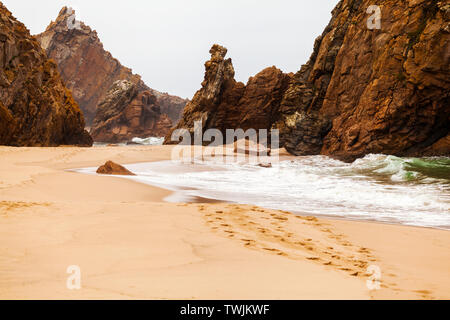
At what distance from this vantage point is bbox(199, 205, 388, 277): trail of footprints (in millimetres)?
3096

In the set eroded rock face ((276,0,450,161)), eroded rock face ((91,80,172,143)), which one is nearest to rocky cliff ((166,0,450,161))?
eroded rock face ((276,0,450,161))

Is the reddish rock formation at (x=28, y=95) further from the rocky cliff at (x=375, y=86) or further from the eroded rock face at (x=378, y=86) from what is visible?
the eroded rock face at (x=378, y=86)

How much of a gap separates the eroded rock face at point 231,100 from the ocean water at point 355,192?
18.0 metres

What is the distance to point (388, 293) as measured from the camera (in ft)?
6.88

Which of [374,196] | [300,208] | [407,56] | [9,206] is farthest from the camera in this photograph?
[407,56]

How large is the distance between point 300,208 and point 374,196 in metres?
2.56

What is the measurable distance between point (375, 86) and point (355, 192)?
1116cm

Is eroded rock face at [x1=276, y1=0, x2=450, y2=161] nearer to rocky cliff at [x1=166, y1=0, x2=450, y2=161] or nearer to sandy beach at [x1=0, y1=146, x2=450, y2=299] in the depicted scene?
rocky cliff at [x1=166, y1=0, x2=450, y2=161]

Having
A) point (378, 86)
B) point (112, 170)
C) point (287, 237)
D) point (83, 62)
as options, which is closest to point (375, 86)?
point (378, 86)

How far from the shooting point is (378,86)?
57.3 ft

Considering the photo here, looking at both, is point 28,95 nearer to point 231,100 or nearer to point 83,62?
point 231,100

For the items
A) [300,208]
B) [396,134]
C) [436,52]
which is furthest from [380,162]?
[300,208]

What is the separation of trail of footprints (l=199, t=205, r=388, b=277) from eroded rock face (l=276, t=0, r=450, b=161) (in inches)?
539
